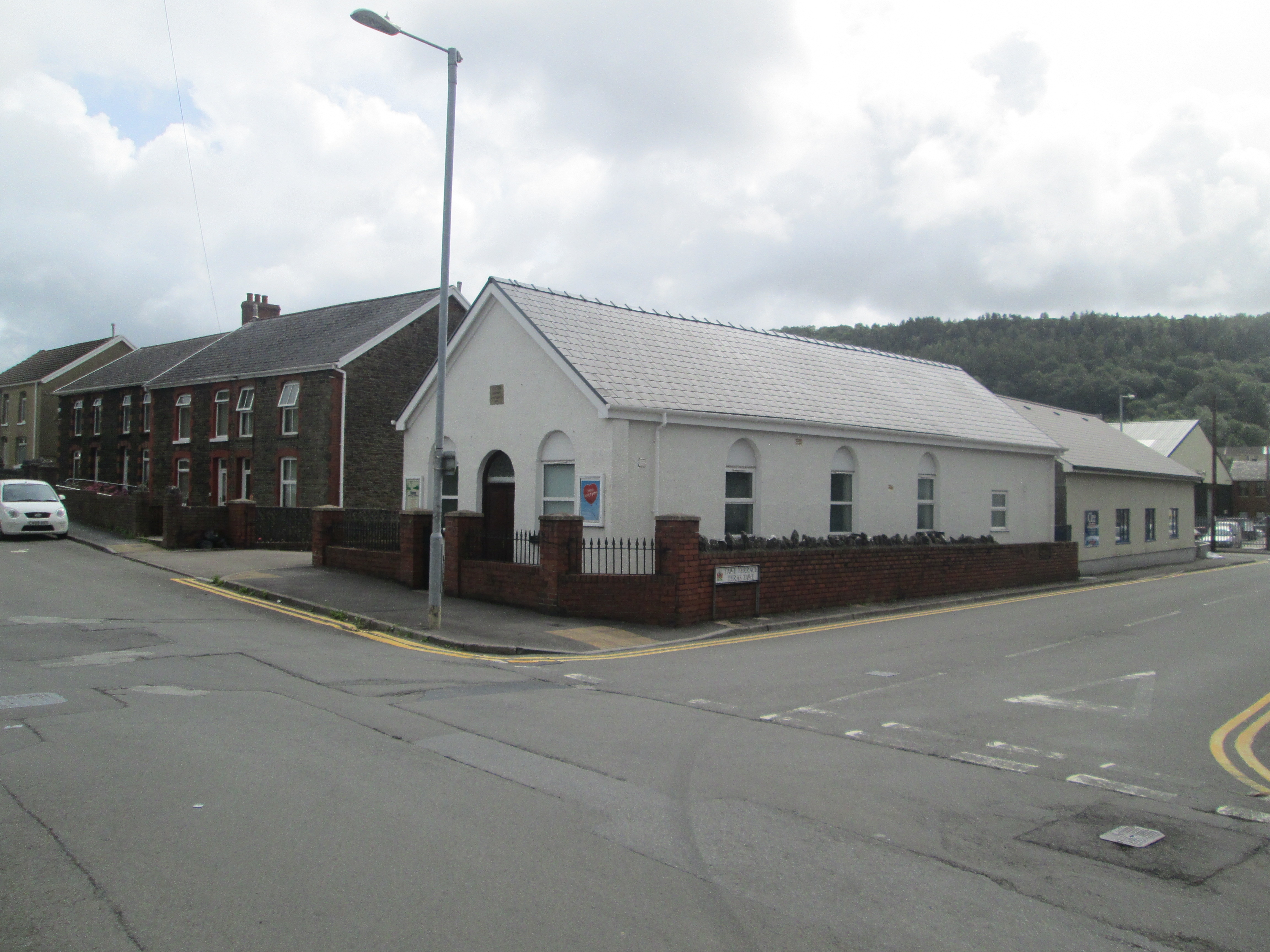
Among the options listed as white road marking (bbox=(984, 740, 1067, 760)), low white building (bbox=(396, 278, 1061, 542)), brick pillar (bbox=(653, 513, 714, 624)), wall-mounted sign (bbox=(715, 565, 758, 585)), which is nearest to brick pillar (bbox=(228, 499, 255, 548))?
low white building (bbox=(396, 278, 1061, 542))

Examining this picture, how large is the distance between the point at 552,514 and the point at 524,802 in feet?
34.9

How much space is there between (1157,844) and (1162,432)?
7388 cm

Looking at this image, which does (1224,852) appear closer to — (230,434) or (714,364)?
(714,364)

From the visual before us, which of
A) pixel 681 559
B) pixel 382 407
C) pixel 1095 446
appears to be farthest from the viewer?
pixel 1095 446

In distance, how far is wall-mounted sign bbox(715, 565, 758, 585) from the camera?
1584 centimetres

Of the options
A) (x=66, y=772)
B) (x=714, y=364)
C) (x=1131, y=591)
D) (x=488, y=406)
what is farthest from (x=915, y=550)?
(x=66, y=772)

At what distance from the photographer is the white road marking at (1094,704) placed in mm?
9406

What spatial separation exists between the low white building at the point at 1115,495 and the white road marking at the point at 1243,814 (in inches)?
964

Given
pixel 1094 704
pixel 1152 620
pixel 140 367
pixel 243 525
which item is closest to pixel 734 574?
pixel 1094 704

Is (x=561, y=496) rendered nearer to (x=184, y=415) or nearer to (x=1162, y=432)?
(x=184, y=415)

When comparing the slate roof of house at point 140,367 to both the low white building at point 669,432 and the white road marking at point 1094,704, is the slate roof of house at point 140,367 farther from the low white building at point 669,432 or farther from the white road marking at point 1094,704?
the white road marking at point 1094,704

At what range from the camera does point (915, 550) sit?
2022 centimetres

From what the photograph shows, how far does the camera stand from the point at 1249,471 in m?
91.8

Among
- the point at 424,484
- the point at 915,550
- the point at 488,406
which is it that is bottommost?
the point at 915,550
